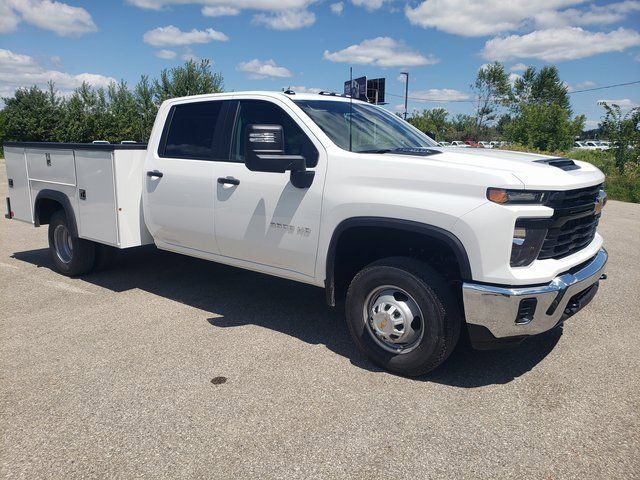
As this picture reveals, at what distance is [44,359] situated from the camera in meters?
4.07

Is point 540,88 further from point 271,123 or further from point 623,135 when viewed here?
point 271,123

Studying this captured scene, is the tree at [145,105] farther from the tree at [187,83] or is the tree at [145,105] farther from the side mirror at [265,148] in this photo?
the side mirror at [265,148]

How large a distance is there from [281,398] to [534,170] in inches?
86.4

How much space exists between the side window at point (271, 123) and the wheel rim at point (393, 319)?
1.12m

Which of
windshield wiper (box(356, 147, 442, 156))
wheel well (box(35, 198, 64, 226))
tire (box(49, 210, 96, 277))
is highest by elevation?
windshield wiper (box(356, 147, 442, 156))

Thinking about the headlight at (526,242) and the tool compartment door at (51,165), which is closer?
the headlight at (526,242)

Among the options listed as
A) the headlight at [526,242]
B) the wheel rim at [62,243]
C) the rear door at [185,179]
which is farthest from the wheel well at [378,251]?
the wheel rim at [62,243]

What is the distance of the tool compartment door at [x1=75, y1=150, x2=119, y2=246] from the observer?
5352 mm

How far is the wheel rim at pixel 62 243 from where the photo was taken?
21.1ft

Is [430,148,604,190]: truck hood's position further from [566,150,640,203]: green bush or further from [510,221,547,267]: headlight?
[566,150,640,203]: green bush

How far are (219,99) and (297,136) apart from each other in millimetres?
1077

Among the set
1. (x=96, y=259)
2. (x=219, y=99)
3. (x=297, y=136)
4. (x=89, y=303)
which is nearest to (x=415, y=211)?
(x=297, y=136)

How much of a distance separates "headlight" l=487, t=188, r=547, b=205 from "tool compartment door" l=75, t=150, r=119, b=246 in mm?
3771

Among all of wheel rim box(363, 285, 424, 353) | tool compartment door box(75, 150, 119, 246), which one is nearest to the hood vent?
wheel rim box(363, 285, 424, 353)
